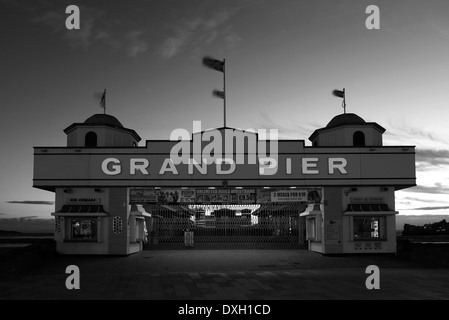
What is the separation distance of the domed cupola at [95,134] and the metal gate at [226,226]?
565cm

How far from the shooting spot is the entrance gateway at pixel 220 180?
97.3 ft

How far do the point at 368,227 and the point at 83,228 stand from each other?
17.8 m

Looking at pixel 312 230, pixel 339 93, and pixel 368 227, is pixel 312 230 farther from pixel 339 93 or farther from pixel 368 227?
pixel 339 93

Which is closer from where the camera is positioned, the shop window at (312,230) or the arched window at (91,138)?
the arched window at (91,138)

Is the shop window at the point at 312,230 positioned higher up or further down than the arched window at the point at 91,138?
further down

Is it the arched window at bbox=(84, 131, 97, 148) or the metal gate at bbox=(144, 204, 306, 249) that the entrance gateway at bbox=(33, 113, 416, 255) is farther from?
the metal gate at bbox=(144, 204, 306, 249)

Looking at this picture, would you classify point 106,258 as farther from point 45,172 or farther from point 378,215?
point 378,215

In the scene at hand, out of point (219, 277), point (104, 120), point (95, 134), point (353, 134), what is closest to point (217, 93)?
point (104, 120)

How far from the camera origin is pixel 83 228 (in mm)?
29953

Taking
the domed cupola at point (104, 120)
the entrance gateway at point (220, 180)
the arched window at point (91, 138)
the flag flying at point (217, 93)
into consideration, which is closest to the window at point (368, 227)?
the entrance gateway at point (220, 180)

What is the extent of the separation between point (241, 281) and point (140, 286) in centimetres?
378

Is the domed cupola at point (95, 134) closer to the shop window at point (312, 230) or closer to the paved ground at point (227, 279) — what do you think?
the paved ground at point (227, 279)
